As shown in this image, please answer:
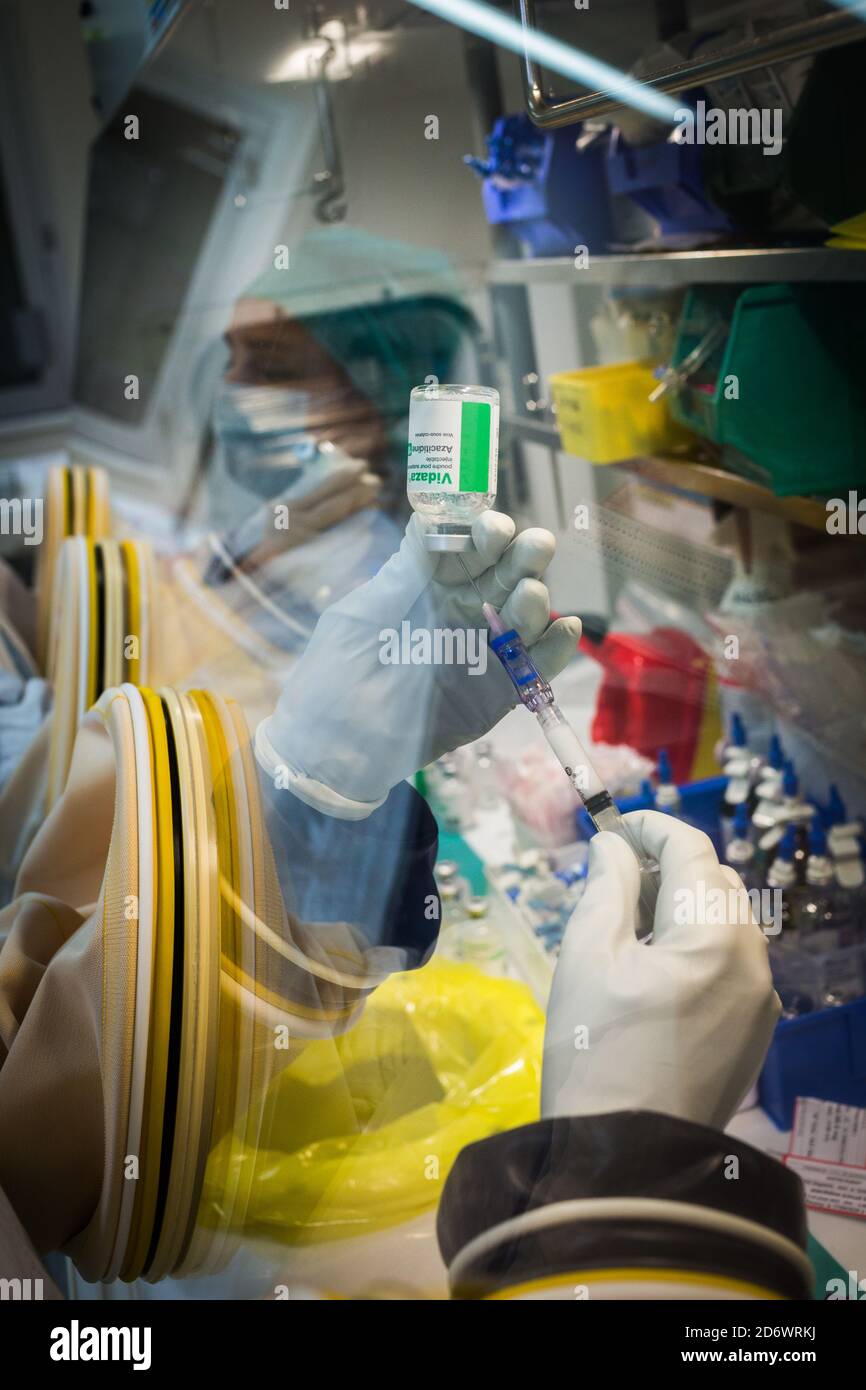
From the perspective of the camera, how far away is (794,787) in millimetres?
1534

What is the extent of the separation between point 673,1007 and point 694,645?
1.16m

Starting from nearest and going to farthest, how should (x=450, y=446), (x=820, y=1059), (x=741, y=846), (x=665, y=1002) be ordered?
(x=665, y=1002), (x=450, y=446), (x=820, y=1059), (x=741, y=846)

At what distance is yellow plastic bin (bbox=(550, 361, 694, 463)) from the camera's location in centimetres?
166

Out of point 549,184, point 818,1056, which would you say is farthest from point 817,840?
point 549,184

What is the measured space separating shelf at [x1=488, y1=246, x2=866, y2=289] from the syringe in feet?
1.76

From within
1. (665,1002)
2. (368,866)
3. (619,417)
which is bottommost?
(665,1002)

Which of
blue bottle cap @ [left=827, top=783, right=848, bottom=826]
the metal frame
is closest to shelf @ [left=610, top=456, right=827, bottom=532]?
blue bottle cap @ [left=827, top=783, right=848, bottom=826]

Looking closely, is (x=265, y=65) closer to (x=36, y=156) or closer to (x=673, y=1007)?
(x=36, y=156)

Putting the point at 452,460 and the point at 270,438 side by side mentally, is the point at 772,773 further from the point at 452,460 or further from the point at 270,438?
the point at 270,438

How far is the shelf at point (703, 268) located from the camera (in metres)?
1.12

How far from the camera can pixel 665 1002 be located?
72 cm

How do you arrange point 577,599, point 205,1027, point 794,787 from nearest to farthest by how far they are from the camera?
1. point 205,1027
2. point 577,599
3. point 794,787

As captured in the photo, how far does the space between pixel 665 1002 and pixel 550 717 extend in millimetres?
287
